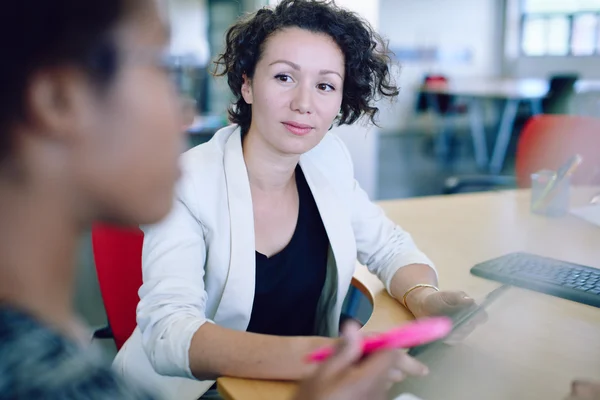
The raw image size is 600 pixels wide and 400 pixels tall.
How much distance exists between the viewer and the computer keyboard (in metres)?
1.24

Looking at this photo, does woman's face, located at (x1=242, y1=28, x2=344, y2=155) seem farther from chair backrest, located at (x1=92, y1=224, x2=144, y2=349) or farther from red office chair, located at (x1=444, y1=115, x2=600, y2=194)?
red office chair, located at (x1=444, y1=115, x2=600, y2=194)

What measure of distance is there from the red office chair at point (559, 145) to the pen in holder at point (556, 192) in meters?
0.52

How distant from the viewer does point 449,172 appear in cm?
652

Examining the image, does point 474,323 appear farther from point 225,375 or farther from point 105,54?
point 105,54

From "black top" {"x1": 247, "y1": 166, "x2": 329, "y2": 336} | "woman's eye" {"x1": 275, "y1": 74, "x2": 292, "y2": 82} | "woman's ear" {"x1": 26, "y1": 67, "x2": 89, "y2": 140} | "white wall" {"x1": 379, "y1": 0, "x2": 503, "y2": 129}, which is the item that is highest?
"white wall" {"x1": 379, "y1": 0, "x2": 503, "y2": 129}

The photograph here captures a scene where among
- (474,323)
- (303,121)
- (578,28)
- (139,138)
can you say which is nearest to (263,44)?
(303,121)

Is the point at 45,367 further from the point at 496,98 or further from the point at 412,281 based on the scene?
the point at 496,98

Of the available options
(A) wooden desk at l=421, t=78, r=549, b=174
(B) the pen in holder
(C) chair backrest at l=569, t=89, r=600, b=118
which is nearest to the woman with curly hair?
(B) the pen in holder

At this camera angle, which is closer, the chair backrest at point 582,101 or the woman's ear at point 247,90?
the woman's ear at point 247,90

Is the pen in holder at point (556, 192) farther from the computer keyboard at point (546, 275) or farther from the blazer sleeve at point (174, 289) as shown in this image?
the blazer sleeve at point (174, 289)

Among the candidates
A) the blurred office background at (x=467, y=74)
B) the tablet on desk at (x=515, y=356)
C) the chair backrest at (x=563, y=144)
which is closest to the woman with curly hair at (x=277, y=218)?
the tablet on desk at (x=515, y=356)

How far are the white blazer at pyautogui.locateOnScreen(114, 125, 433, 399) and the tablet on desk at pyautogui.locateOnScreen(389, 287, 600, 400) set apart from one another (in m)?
0.30

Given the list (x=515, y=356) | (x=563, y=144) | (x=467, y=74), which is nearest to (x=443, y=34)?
(x=467, y=74)

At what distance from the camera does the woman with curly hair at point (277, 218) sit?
1157mm
